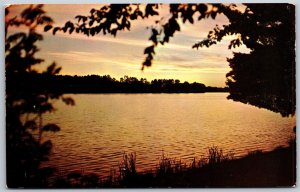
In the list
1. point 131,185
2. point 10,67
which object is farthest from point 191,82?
point 10,67

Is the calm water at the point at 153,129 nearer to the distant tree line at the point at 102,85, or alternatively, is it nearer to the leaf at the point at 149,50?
the distant tree line at the point at 102,85

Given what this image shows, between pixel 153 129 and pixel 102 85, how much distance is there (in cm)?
32

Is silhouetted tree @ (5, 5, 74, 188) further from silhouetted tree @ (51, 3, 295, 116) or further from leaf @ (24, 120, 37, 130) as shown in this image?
silhouetted tree @ (51, 3, 295, 116)

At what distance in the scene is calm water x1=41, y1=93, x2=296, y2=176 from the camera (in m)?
3.53

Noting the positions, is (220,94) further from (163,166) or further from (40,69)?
(40,69)

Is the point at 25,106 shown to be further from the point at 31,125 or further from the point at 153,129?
the point at 153,129

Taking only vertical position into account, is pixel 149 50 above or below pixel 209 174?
above

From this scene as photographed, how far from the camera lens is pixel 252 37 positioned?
356 centimetres

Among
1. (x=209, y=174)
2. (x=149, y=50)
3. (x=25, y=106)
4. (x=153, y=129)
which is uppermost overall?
(x=149, y=50)

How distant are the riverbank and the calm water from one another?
3 cm

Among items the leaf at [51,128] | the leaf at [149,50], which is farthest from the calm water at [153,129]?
the leaf at [149,50]

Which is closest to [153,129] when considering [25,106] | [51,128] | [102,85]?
[102,85]

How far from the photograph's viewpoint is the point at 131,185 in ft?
11.6

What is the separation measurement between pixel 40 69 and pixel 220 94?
872 millimetres
